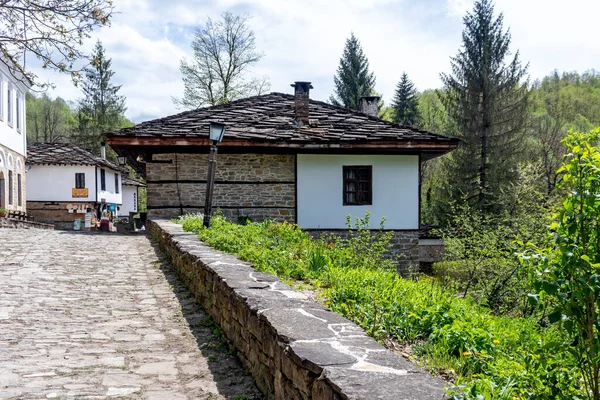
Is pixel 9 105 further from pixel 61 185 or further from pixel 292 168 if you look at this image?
pixel 292 168

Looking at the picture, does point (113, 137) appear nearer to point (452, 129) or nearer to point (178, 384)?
point (178, 384)

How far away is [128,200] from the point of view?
45781mm

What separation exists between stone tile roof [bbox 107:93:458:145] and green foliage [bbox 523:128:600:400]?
11727 mm

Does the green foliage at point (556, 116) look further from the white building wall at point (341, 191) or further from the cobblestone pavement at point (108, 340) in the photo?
the cobblestone pavement at point (108, 340)

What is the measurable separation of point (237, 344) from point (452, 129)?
1019 inches

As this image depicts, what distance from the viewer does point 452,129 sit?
28.0 meters

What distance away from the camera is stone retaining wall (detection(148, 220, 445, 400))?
2012mm

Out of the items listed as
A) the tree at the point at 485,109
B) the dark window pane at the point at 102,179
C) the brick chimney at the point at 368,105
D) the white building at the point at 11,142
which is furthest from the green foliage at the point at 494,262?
the dark window pane at the point at 102,179

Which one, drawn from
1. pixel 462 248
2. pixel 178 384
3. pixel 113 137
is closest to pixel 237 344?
pixel 178 384

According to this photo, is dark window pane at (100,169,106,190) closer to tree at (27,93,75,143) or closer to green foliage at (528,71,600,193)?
green foliage at (528,71,600,193)

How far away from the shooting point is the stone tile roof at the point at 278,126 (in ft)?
44.5

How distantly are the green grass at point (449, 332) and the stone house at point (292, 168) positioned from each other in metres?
8.38

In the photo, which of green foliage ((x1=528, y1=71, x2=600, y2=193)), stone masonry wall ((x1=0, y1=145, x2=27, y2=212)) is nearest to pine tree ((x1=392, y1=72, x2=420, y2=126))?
green foliage ((x1=528, y1=71, x2=600, y2=193))

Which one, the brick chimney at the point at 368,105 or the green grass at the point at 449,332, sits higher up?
the brick chimney at the point at 368,105
